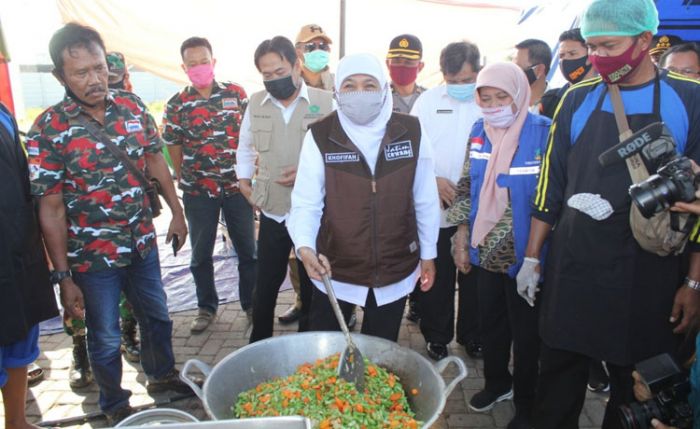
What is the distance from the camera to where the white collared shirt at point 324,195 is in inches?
100

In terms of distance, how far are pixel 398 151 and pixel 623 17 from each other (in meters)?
1.14

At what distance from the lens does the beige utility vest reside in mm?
3557

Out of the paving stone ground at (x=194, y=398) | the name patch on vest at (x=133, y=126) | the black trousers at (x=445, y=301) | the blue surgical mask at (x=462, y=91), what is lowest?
the paving stone ground at (x=194, y=398)

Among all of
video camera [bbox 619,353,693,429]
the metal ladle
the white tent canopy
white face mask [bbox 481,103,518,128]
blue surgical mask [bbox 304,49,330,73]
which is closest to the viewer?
video camera [bbox 619,353,693,429]

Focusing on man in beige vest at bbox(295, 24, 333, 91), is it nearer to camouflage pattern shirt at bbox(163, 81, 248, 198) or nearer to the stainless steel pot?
camouflage pattern shirt at bbox(163, 81, 248, 198)

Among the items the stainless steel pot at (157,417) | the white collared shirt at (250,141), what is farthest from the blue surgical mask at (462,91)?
the stainless steel pot at (157,417)

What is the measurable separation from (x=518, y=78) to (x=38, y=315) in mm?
3101

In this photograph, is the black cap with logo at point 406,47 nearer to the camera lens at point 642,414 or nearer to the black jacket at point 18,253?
the black jacket at point 18,253

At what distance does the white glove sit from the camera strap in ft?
2.29

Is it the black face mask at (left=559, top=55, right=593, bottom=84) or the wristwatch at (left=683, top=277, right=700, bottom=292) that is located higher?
the black face mask at (left=559, top=55, right=593, bottom=84)

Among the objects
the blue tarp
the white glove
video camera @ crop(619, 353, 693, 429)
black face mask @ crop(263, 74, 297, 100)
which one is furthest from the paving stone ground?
the blue tarp

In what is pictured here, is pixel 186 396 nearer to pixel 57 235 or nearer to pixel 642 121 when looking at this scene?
pixel 57 235

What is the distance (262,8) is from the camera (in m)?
7.59

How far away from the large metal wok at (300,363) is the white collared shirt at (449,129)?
5.42 ft
